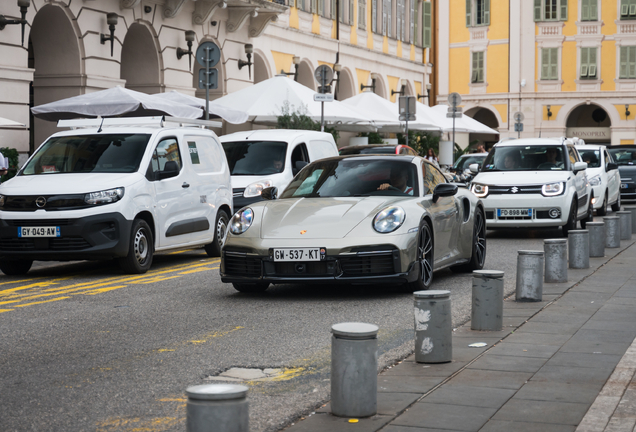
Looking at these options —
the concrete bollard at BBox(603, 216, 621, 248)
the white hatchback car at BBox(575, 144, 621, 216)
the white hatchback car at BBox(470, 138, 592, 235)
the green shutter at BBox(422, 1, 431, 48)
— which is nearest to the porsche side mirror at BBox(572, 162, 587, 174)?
the white hatchback car at BBox(470, 138, 592, 235)

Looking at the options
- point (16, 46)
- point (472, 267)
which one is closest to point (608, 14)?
point (16, 46)

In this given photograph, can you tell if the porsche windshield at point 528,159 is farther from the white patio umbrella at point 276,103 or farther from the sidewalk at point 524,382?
the sidewalk at point 524,382

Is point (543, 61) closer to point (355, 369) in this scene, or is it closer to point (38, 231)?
→ point (38, 231)

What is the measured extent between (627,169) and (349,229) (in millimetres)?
22656

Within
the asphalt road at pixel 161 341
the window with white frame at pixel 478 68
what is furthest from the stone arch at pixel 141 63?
the window with white frame at pixel 478 68

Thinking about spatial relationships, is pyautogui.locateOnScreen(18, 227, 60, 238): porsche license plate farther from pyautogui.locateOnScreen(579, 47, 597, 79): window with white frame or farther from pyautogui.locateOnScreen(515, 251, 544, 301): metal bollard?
pyautogui.locateOnScreen(579, 47, 597, 79): window with white frame

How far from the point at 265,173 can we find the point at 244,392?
12854 millimetres

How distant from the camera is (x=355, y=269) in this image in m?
9.06

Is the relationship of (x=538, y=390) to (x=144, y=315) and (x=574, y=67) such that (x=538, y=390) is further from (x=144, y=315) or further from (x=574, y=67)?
(x=574, y=67)

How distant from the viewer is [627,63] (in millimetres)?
59906

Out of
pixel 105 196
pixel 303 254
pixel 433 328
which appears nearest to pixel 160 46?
pixel 105 196

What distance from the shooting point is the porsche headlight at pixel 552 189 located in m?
16.9

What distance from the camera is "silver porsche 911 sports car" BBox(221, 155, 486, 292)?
905cm

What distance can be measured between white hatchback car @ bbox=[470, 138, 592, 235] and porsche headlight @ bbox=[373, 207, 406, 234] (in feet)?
25.1
